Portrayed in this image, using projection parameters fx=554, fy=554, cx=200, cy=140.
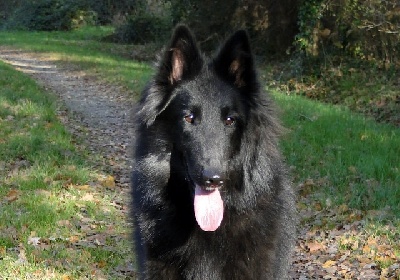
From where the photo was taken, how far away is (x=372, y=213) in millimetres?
6605

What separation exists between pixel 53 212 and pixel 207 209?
3.25 metres

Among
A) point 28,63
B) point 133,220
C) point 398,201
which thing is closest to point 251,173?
point 133,220

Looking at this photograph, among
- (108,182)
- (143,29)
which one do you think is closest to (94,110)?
(108,182)

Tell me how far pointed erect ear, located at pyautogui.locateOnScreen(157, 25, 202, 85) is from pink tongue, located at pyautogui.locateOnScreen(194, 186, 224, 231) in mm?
832

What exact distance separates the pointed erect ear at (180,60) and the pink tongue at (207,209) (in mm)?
832

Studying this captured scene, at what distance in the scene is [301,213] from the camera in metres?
7.00

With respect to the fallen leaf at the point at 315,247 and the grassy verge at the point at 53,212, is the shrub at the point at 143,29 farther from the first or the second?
the fallen leaf at the point at 315,247

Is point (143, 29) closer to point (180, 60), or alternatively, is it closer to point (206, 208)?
point (180, 60)

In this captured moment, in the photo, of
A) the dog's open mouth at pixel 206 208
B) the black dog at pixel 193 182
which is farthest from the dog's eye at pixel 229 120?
the dog's open mouth at pixel 206 208

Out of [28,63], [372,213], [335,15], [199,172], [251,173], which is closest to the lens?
[199,172]

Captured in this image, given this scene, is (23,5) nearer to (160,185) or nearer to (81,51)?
(81,51)

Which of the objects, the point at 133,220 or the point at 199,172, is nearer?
the point at 199,172

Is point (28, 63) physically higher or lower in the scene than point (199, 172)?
lower

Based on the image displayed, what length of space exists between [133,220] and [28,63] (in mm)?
20066
